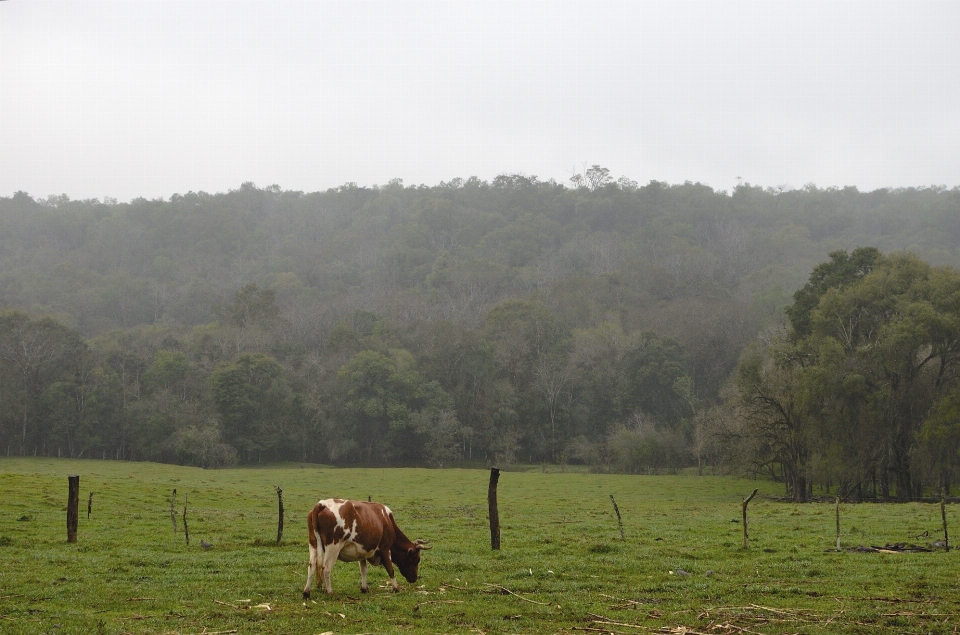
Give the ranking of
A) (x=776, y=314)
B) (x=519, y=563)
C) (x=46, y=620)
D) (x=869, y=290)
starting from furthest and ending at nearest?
(x=776, y=314), (x=869, y=290), (x=519, y=563), (x=46, y=620)

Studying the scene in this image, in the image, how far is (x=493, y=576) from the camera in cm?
1575

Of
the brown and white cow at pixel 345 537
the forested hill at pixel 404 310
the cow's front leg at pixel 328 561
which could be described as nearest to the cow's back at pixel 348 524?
the brown and white cow at pixel 345 537

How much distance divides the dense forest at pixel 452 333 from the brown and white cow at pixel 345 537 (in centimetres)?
3538

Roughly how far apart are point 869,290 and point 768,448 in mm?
10853

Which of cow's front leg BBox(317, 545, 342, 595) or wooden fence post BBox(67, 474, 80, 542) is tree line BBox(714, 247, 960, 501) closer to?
cow's front leg BBox(317, 545, 342, 595)

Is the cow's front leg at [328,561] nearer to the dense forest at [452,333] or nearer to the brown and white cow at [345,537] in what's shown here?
the brown and white cow at [345,537]

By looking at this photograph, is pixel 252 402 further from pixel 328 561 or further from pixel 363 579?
pixel 328 561

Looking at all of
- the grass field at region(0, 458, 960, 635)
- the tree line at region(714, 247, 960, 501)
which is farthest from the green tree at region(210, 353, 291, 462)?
the tree line at region(714, 247, 960, 501)

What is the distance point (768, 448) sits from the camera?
4900 centimetres

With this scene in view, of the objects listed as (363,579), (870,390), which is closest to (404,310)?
(870,390)

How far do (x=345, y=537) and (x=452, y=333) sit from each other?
72482 mm

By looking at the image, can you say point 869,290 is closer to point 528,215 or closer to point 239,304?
point 239,304

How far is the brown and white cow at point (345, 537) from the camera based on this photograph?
13438mm

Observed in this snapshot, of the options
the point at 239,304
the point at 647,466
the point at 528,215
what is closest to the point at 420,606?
the point at 647,466
